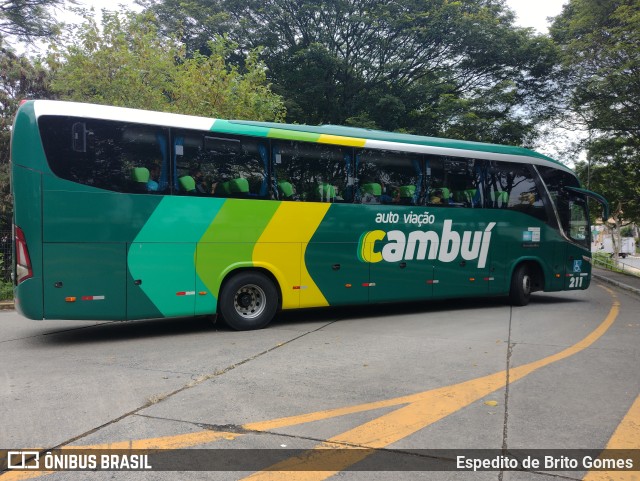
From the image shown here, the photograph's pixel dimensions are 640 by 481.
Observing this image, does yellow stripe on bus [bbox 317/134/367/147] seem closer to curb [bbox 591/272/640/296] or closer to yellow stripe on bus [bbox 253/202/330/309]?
yellow stripe on bus [bbox 253/202/330/309]

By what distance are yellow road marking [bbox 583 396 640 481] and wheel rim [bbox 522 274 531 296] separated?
299 inches

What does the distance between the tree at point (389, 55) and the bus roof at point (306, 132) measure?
37.9ft

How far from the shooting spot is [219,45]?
1792cm

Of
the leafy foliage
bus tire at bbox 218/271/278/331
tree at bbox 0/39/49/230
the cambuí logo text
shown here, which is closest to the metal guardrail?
the leafy foliage

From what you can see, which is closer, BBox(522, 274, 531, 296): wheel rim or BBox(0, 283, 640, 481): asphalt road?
BBox(0, 283, 640, 481): asphalt road

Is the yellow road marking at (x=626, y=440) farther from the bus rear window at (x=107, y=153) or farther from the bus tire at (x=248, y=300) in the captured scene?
the bus rear window at (x=107, y=153)

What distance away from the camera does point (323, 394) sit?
5336 millimetres

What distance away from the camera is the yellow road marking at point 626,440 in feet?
11.9

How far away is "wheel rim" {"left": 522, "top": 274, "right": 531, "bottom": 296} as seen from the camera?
12737 millimetres

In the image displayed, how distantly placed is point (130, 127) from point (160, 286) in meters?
2.38

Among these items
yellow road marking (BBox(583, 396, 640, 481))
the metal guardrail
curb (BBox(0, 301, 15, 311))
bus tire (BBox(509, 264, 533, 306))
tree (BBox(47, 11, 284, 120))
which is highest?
tree (BBox(47, 11, 284, 120))

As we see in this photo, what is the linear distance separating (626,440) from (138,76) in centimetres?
1494

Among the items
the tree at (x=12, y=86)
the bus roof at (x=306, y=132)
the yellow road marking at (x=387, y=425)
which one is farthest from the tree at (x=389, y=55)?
the yellow road marking at (x=387, y=425)

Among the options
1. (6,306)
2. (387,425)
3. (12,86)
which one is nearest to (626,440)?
(387,425)
